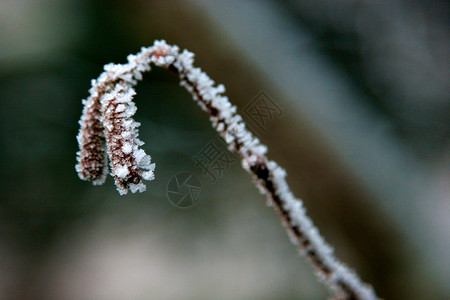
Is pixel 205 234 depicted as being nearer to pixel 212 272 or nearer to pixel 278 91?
pixel 212 272

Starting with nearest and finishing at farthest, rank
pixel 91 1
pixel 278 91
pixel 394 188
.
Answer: pixel 394 188
pixel 278 91
pixel 91 1

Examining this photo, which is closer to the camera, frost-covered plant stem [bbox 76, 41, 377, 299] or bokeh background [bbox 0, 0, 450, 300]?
frost-covered plant stem [bbox 76, 41, 377, 299]

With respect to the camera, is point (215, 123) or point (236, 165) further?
point (236, 165)

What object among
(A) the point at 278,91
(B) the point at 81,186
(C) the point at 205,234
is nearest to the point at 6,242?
(B) the point at 81,186

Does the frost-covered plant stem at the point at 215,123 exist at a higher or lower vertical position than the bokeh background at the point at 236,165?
lower

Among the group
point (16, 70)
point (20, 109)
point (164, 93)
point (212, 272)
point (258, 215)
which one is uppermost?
point (16, 70)

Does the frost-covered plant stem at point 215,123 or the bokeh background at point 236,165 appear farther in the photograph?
the bokeh background at point 236,165

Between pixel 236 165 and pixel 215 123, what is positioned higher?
pixel 236 165

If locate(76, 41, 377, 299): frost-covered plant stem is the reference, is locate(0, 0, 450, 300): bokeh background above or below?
above
